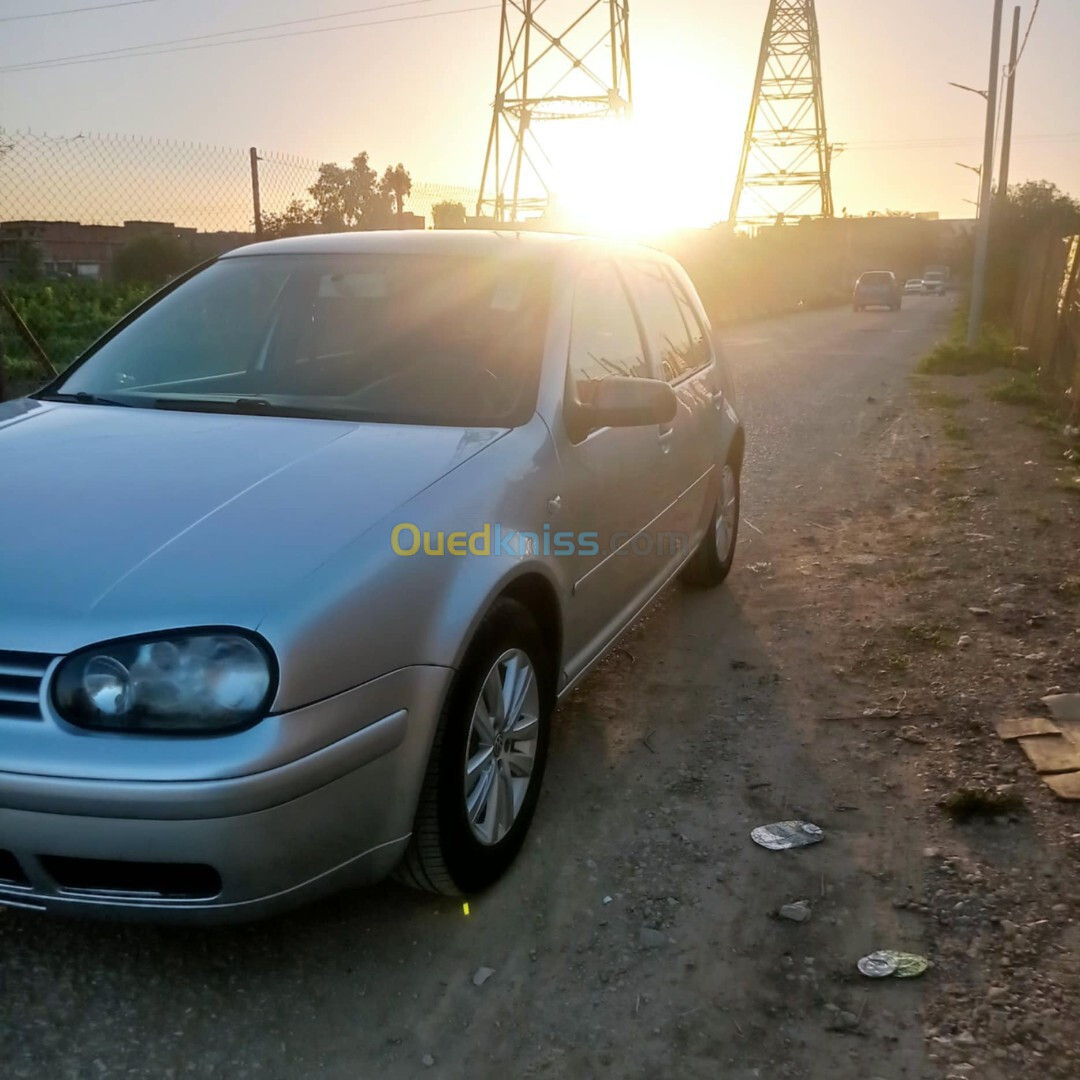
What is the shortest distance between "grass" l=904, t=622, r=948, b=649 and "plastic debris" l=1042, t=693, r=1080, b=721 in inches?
25.0

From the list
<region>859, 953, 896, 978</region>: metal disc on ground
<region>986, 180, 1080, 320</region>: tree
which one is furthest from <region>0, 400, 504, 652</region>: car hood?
<region>986, 180, 1080, 320</region>: tree

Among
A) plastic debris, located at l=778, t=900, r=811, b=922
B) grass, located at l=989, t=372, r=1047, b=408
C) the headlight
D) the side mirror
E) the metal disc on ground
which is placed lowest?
plastic debris, located at l=778, t=900, r=811, b=922

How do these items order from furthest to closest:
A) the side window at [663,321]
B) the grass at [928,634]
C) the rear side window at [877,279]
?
the rear side window at [877,279] < the grass at [928,634] < the side window at [663,321]

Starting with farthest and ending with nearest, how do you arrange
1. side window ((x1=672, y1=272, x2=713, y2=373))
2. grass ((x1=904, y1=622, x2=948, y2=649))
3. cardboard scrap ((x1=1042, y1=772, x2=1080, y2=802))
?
1. side window ((x1=672, y1=272, x2=713, y2=373))
2. grass ((x1=904, y1=622, x2=948, y2=649))
3. cardboard scrap ((x1=1042, y1=772, x2=1080, y2=802))

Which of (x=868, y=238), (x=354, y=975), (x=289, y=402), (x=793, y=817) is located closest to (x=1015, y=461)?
(x=793, y=817)

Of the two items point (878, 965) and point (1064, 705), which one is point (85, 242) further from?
point (878, 965)

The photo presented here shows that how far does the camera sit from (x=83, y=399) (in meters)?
3.55

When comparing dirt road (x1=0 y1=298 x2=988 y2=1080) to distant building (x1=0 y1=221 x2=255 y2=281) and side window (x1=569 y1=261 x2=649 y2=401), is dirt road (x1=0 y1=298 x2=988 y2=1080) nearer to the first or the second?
side window (x1=569 y1=261 x2=649 y2=401)

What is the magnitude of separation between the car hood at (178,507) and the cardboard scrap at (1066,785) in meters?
2.08

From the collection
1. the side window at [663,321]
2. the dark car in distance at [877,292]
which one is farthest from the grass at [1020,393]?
the dark car in distance at [877,292]

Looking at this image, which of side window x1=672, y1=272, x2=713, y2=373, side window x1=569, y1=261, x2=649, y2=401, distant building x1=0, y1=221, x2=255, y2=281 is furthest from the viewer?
distant building x1=0, y1=221, x2=255, y2=281

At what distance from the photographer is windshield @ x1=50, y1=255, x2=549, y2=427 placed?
3.30m

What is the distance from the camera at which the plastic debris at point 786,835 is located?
3.18m

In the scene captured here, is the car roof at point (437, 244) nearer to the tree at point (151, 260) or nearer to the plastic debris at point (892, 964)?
the plastic debris at point (892, 964)
